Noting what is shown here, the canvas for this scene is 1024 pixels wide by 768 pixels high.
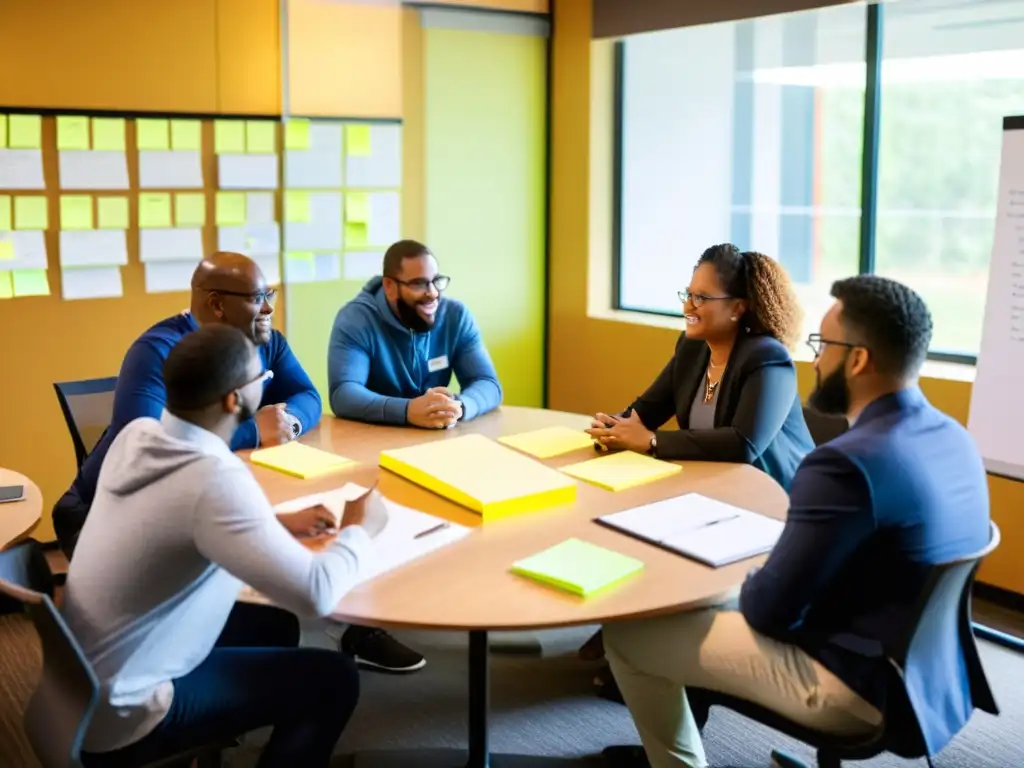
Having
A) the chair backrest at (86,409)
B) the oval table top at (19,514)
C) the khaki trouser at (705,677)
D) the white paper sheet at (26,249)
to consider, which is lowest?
the khaki trouser at (705,677)

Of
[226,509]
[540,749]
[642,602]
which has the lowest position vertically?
[540,749]

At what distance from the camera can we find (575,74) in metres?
5.35

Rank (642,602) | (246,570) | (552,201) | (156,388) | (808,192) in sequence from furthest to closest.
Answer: (552,201) < (808,192) < (156,388) < (642,602) < (246,570)

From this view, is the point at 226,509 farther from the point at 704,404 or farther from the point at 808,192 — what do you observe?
the point at 808,192

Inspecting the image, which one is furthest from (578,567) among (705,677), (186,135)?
(186,135)

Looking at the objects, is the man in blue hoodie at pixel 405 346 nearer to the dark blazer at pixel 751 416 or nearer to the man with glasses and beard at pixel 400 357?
the man with glasses and beard at pixel 400 357

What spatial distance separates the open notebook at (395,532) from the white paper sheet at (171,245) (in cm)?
225

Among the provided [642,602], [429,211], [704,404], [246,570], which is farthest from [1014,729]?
[429,211]

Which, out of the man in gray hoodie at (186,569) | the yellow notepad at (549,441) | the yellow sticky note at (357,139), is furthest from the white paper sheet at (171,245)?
the man in gray hoodie at (186,569)

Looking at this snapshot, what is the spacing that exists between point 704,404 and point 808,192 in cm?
204

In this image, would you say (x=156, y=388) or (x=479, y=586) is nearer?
(x=479, y=586)

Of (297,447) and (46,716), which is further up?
(297,447)

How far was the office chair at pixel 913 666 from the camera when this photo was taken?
1.89 metres

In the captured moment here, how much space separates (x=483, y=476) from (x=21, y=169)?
2.48 metres
